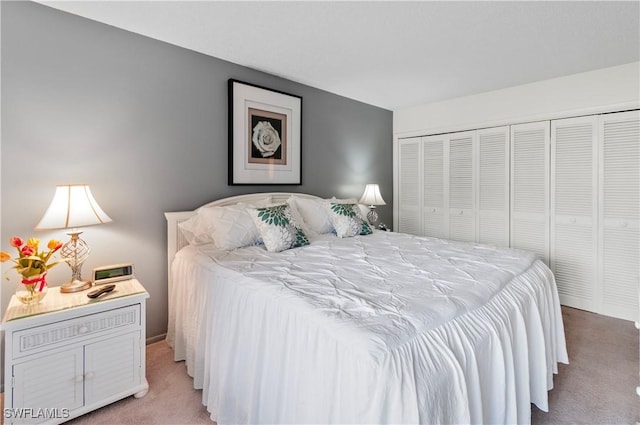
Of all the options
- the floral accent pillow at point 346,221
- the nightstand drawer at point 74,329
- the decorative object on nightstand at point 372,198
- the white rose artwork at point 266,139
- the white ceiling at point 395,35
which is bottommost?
the nightstand drawer at point 74,329

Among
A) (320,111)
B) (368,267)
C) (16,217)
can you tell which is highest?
(320,111)

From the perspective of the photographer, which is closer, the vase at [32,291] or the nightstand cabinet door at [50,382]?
the nightstand cabinet door at [50,382]

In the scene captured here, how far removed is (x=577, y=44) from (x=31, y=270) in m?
3.93

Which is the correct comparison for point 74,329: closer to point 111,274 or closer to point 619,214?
point 111,274

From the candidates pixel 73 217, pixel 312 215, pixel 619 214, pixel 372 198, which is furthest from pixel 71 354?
pixel 619 214

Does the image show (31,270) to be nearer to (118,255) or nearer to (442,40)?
(118,255)

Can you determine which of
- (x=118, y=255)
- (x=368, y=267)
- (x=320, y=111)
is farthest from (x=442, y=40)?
(x=118, y=255)

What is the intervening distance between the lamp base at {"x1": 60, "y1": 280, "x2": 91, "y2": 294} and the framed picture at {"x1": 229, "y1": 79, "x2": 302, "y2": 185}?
4.40 ft

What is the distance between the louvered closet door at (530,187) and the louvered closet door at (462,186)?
443 mm

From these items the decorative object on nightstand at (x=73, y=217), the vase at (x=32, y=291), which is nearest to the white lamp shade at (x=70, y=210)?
the decorative object on nightstand at (x=73, y=217)

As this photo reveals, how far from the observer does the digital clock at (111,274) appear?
1931 millimetres

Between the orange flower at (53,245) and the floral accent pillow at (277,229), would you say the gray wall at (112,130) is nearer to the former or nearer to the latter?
the orange flower at (53,245)

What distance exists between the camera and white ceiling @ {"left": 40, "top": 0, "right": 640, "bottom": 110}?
2.00 metres

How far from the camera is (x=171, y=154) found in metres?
2.52
